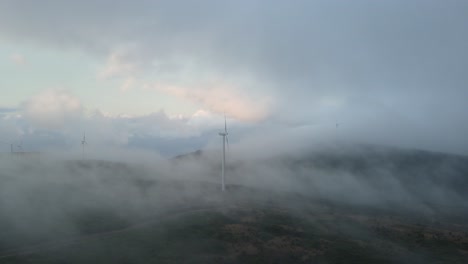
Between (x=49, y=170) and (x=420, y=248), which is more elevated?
(x=49, y=170)

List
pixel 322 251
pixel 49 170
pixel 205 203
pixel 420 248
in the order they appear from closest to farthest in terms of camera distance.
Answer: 1. pixel 322 251
2. pixel 420 248
3. pixel 205 203
4. pixel 49 170

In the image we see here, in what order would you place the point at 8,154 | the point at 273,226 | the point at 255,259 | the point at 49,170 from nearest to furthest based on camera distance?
the point at 255,259, the point at 273,226, the point at 49,170, the point at 8,154

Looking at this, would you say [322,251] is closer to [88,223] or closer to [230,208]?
[230,208]

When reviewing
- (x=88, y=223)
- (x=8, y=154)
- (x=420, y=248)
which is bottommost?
(x=420, y=248)

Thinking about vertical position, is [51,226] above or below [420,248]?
above

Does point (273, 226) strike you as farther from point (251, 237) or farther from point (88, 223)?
point (88, 223)

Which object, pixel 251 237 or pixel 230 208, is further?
pixel 230 208

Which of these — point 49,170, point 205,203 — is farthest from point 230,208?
point 49,170

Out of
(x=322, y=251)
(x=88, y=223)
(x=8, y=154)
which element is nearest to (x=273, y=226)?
(x=322, y=251)

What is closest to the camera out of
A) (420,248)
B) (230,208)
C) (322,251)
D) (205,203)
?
(322,251)
